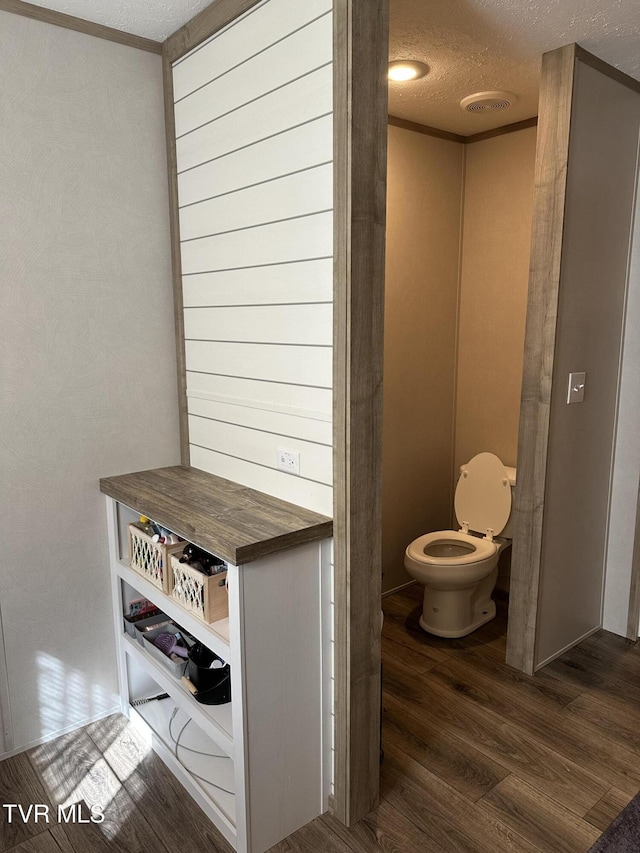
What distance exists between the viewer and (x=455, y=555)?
120 inches

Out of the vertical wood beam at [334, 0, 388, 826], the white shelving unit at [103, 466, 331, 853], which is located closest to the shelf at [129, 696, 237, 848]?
the white shelving unit at [103, 466, 331, 853]

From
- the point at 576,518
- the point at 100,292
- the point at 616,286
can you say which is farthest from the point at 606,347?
the point at 100,292

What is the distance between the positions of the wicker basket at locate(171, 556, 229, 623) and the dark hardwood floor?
596 mm

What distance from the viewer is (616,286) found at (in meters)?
→ 2.63

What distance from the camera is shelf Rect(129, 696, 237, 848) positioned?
5.92 feet

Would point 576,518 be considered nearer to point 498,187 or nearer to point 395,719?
point 395,719

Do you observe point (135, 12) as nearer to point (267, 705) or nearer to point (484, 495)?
point (267, 705)

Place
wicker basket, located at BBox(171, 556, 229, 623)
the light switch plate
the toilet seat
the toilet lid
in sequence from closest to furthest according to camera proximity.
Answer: wicker basket, located at BBox(171, 556, 229, 623)
the light switch plate
the toilet seat
the toilet lid

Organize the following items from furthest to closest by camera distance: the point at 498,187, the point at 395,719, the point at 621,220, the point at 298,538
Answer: the point at 498,187
the point at 621,220
the point at 395,719
the point at 298,538

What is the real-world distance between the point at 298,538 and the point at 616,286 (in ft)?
6.03

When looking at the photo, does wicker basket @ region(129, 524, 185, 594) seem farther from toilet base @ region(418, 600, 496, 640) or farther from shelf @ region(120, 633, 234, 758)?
toilet base @ region(418, 600, 496, 640)

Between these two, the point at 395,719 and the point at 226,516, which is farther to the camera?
the point at 395,719

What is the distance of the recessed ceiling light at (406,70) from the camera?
89.7 inches

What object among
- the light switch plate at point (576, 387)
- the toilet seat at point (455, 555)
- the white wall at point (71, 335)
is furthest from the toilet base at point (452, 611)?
the white wall at point (71, 335)
